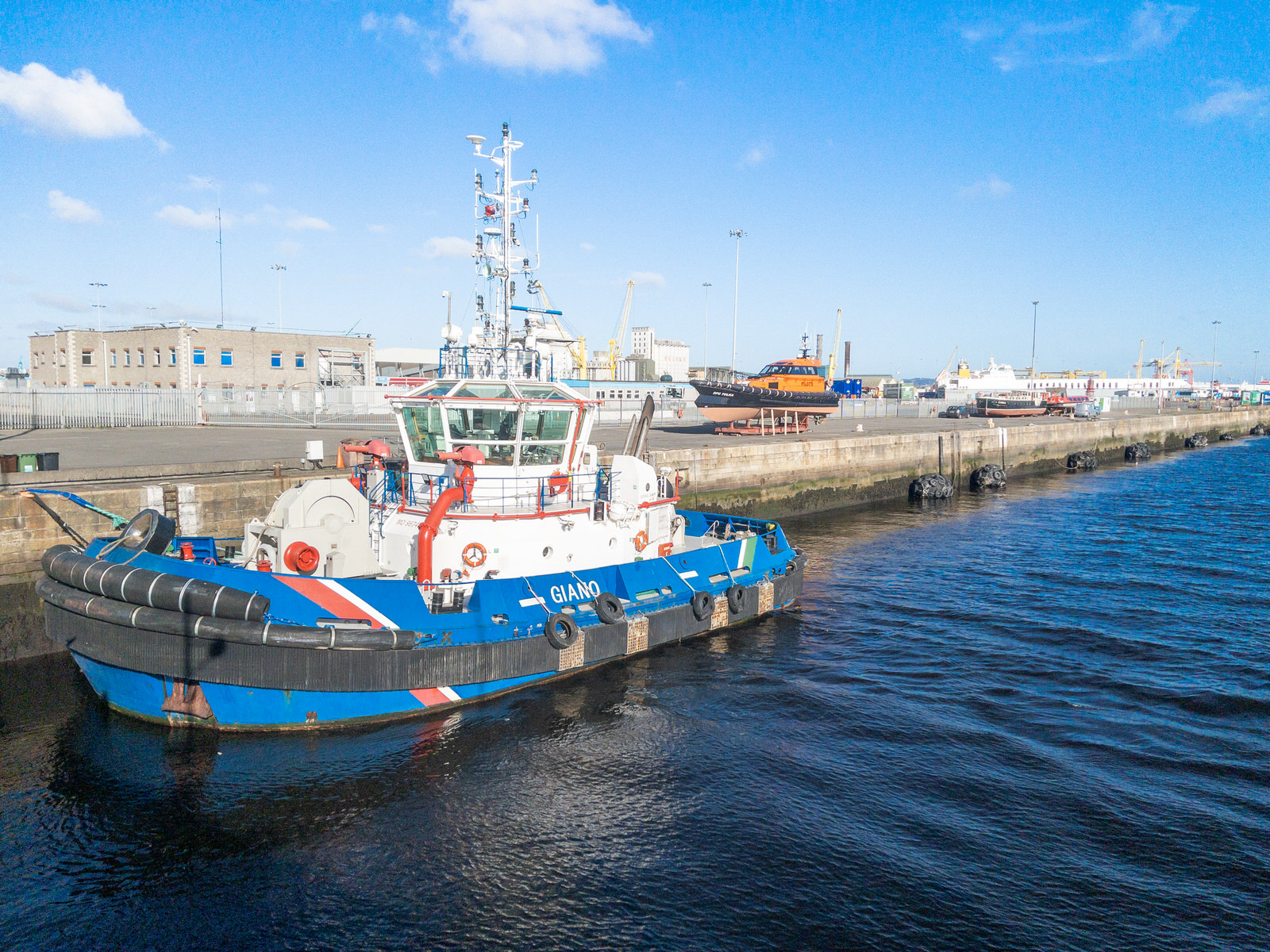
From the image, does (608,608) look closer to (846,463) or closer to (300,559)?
(300,559)

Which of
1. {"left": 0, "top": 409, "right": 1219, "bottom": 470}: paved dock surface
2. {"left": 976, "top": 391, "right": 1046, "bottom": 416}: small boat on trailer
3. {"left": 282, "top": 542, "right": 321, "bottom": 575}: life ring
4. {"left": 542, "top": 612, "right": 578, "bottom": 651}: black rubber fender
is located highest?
{"left": 976, "top": 391, "right": 1046, "bottom": 416}: small boat on trailer

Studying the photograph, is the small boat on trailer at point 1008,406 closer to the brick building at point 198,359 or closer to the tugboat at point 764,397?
the tugboat at point 764,397

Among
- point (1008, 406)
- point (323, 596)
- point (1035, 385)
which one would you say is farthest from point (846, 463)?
point (1035, 385)

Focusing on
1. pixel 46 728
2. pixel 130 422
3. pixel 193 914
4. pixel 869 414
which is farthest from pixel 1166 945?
pixel 869 414

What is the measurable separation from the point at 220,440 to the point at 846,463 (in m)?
22.1

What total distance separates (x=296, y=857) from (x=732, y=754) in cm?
462

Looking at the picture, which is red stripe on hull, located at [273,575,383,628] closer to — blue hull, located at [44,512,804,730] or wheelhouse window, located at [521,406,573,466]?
blue hull, located at [44,512,804,730]

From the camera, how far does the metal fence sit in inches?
1107

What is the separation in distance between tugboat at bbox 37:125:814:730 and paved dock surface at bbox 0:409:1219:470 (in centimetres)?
807

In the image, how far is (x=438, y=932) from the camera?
237 inches

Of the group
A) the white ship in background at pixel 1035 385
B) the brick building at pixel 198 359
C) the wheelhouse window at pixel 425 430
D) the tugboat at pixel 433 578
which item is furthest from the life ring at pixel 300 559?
the white ship in background at pixel 1035 385

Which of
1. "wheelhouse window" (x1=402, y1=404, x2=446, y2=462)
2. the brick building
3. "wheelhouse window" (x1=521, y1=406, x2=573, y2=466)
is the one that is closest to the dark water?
"wheelhouse window" (x1=521, y1=406, x2=573, y2=466)

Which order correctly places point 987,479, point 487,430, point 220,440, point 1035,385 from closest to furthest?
point 487,430
point 220,440
point 987,479
point 1035,385

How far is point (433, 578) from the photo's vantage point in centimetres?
995
